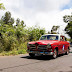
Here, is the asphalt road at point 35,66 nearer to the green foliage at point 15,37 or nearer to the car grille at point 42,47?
the car grille at point 42,47

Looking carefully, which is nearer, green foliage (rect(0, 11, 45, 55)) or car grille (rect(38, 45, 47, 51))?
car grille (rect(38, 45, 47, 51))

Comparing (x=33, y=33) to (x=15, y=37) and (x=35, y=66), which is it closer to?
(x=15, y=37)

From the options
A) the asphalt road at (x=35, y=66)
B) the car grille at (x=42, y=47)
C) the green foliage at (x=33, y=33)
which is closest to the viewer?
the asphalt road at (x=35, y=66)

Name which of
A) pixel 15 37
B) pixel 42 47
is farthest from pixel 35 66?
pixel 15 37

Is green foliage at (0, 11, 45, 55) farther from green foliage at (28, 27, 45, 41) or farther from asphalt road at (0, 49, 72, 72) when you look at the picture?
asphalt road at (0, 49, 72, 72)

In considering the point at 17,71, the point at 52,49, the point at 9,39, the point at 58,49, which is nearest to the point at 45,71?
the point at 17,71

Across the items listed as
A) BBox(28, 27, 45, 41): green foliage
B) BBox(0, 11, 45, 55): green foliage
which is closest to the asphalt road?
BBox(0, 11, 45, 55): green foliage

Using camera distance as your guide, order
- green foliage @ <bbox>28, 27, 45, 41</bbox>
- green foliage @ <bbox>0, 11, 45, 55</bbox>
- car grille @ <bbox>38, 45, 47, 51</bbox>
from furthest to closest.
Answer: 1. green foliage @ <bbox>28, 27, 45, 41</bbox>
2. green foliage @ <bbox>0, 11, 45, 55</bbox>
3. car grille @ <bbox>38, 45, 47, 51</bbox>

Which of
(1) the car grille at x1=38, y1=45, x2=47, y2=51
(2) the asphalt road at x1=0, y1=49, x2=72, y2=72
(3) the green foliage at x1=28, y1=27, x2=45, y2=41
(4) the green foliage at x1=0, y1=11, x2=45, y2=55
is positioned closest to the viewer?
(2) the asphalt road at x1=0, y1=49, x2=72, y2=72

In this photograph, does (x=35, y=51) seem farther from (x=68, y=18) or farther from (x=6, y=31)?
(x=68, y=18)

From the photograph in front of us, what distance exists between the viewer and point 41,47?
10.8 metres

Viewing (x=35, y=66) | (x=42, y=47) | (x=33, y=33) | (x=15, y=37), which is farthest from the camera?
(x=33, y=33)

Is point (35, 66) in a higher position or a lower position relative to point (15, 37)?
lower

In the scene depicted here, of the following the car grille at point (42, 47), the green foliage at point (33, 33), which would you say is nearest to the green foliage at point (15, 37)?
the green foliage at point (33, 33)
